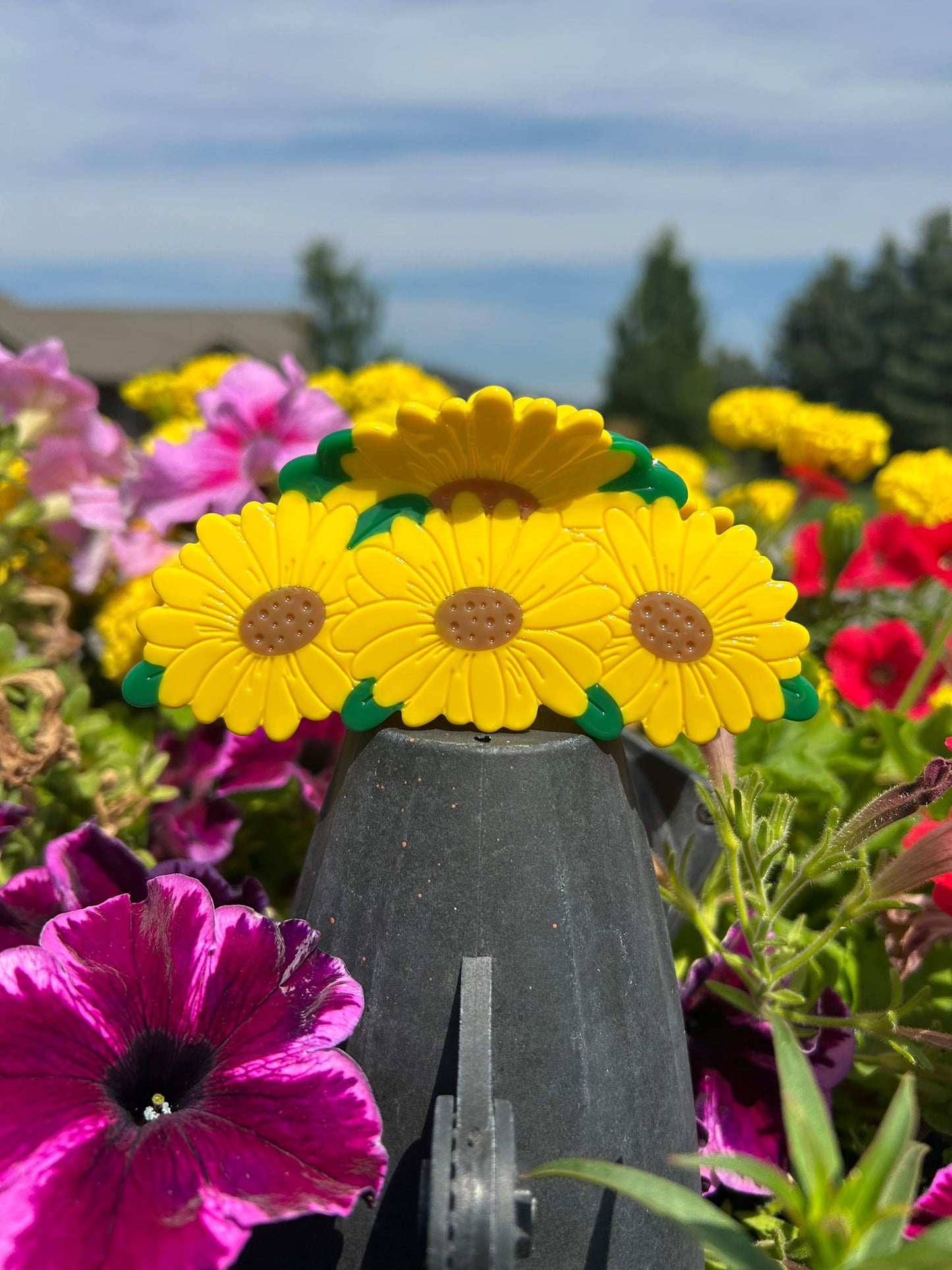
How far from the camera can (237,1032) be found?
0.56 m

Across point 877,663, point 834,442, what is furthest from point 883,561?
point 834,442

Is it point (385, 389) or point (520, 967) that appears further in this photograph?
point (385, 389)

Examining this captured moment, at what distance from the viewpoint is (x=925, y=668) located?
3.81 ft

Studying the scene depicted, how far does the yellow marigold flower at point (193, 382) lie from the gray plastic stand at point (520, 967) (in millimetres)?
1275

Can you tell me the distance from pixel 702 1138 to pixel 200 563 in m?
0.51

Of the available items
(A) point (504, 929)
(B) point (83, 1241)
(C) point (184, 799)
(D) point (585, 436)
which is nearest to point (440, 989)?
(A) point (504, 929)

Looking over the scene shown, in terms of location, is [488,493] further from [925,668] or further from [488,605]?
[925,668]

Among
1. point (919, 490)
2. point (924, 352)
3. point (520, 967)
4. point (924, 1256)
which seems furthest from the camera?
point (924, 352)

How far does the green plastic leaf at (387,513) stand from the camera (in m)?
0.65

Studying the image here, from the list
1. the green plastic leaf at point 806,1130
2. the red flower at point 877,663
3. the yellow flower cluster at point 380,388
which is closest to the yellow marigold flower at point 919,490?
the red flower at point 877,663

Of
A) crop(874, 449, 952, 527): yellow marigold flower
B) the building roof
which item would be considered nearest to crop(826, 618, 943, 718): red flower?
crop(874, 449, 952, 527): yellow marigold flower

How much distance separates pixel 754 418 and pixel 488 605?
1583 millimetres

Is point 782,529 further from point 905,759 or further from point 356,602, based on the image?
point 356,602

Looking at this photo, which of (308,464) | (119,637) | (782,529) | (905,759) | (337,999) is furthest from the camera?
(782,529)
